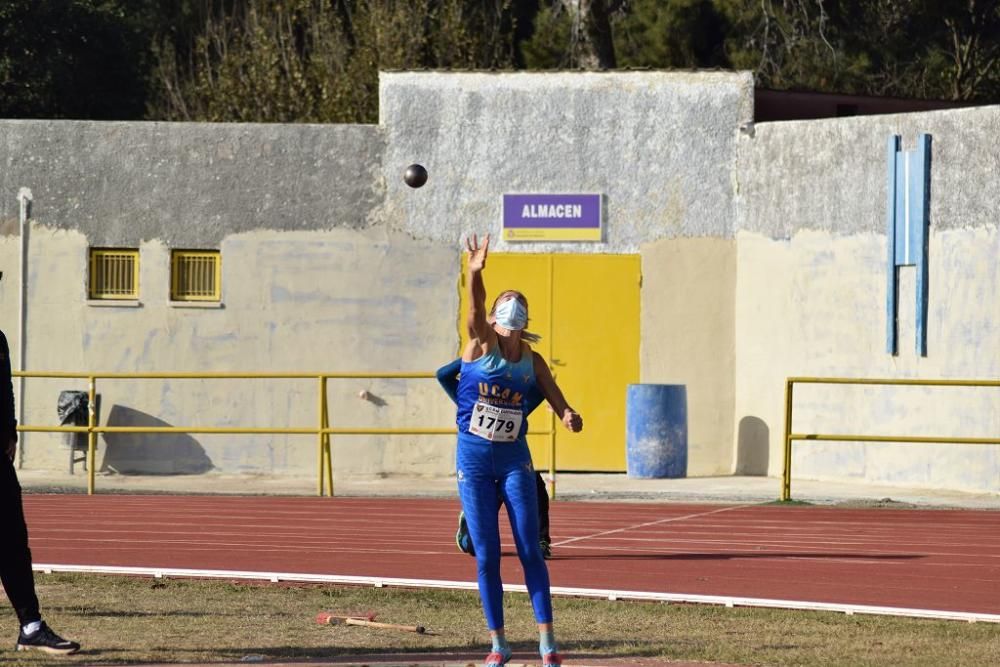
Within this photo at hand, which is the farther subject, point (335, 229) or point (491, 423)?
point (335, 229)

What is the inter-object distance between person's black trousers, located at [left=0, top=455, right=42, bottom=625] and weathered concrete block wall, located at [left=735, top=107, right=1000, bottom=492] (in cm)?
1175

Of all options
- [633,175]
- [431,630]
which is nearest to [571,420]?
[431,630]

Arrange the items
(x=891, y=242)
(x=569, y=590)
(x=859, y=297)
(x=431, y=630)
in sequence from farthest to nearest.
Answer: (x=859, y=297), (x=891, y=242), (x=569, y=590), (x=431, y=630)

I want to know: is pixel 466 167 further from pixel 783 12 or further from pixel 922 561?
pixel 783 12

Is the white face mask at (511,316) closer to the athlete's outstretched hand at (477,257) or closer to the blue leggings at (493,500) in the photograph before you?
the athlete's outstretched hand at (477,257)

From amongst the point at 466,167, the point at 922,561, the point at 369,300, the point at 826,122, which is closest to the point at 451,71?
the point at 466,167

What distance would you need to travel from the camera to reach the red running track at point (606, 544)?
41.5 ft

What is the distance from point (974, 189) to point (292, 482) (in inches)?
330

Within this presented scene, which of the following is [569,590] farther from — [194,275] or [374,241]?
[194,275]

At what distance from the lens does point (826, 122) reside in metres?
20.5

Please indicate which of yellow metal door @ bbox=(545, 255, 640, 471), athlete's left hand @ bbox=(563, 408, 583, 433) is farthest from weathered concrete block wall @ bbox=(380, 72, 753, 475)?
athlete's left hand @ bbox=(563, 408, 583, 433)

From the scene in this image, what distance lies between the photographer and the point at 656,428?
20.7m

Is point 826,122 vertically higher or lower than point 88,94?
lower

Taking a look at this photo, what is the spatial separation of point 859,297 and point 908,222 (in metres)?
1.12
